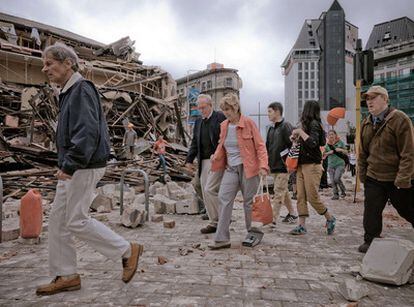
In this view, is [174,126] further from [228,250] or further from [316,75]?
[316,75]

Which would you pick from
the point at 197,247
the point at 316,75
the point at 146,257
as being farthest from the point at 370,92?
the point at 316,75

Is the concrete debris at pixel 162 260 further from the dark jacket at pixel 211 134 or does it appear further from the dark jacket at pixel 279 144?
the dark jacket at pixel 279 144

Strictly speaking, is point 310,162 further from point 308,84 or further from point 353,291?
point 308,84

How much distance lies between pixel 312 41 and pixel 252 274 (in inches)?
6020

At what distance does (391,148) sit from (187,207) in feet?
14.8

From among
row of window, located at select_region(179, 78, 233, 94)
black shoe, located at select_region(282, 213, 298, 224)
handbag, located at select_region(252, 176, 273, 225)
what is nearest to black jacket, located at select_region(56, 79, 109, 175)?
handbag, located at select_region(252, 176, 273, 225)

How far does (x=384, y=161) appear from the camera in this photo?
4.32 m

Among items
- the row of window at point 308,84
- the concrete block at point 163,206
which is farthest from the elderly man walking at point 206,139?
the row of window at point 308,84

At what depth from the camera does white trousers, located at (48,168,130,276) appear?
3.16m

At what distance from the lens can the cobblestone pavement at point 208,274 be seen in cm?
308

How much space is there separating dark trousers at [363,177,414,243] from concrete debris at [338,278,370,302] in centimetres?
141

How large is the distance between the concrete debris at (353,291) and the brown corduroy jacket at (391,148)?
4.60 feet

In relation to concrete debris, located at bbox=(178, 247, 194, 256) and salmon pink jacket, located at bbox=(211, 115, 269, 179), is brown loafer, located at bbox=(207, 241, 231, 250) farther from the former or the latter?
salmon pink jacket, located at bbox=(211, 115, 269, 179)

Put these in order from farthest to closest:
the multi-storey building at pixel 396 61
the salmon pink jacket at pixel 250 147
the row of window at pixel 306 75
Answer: the row of window at pixel 306 75 → the multi-storey building at pixel 396 61 → the salmon pink jacket at pixel 250 147
